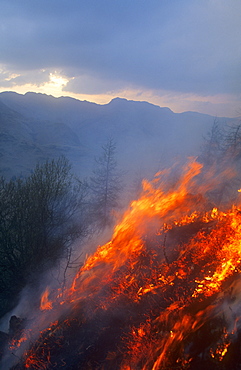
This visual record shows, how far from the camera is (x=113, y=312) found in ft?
21.1

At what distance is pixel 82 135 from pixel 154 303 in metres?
161

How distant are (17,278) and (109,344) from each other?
906 centimetres

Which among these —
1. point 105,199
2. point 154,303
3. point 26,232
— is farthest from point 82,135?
point 154,303

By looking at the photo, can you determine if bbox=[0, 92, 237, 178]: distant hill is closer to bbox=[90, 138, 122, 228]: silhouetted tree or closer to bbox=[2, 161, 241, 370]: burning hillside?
bbox=[90, 138, 122, 228]: silhouetted tree

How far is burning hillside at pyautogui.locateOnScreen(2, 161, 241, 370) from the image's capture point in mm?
4738

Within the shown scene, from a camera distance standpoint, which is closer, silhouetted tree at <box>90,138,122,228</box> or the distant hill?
silhouetted tree at <box>90,138,122,228</box>

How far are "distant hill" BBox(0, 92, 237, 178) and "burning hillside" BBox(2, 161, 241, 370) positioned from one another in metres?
55.0

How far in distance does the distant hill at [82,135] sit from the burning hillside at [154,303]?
180 feet

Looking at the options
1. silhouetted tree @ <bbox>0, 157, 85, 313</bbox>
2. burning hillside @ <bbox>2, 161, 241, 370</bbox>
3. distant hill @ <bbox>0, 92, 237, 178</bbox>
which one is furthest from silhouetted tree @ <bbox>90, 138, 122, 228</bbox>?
distant hill @ <bbox>0, 92, 237, 178</bbox>

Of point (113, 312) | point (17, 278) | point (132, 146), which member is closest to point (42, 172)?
point (17, 278)

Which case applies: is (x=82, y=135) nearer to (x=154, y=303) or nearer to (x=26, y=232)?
(x=26, y=232)

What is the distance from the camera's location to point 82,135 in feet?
527

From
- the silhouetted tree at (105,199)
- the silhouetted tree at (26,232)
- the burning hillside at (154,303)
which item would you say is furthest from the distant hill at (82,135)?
the burning hillside at (154,303)

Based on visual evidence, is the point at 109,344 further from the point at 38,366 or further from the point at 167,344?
the point at 38,366
